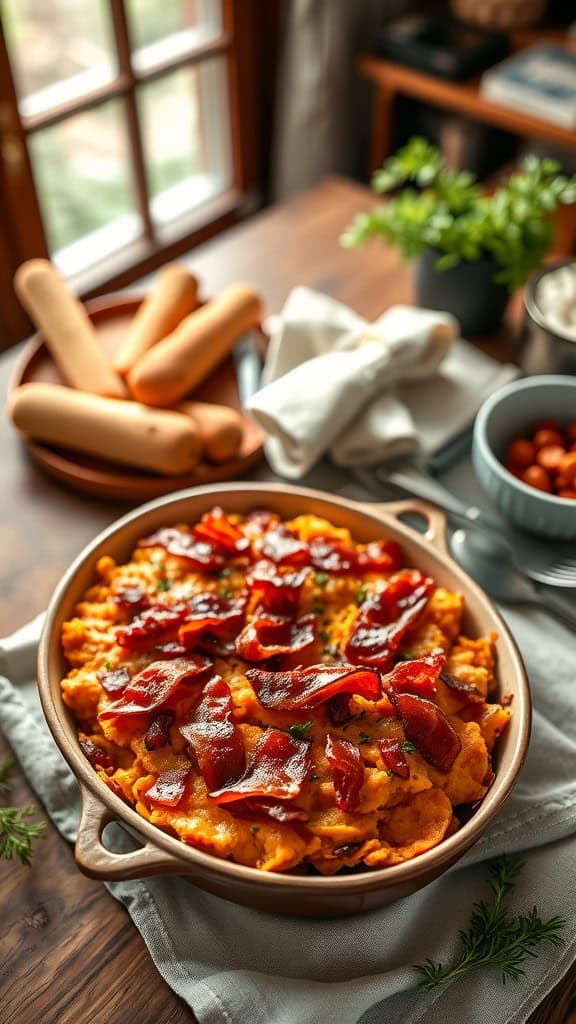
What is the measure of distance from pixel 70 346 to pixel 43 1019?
1109 millimetres

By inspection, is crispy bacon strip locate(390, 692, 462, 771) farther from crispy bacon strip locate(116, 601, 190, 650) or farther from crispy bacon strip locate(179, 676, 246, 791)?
crispy bacon strip locate(116, 601, 190, 650)

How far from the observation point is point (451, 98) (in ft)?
8.96

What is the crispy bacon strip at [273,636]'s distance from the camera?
1.16 metres

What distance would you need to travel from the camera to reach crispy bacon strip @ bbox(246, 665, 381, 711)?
3.53 feet

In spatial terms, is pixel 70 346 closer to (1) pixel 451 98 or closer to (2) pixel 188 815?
(2) pixel 188 815

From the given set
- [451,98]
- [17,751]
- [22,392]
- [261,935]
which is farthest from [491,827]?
[451,98]

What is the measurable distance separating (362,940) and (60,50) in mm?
2297

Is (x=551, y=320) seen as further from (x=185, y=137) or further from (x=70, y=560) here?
(x=185, y=137)

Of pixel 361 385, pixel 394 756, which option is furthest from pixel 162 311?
pixel 394 756

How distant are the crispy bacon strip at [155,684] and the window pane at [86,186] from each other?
1.78 meters

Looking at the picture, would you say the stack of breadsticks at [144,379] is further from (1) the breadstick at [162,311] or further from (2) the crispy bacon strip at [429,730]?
(2) the crispy bacon strip at [429,730]

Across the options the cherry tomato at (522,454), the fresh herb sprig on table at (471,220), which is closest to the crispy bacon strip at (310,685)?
the cherry tomato at (522,454)

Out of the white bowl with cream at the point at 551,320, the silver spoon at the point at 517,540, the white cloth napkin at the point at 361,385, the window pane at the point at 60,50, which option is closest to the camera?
the silver spoon at the point at 517,540

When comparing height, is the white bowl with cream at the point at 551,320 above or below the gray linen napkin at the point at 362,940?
above
